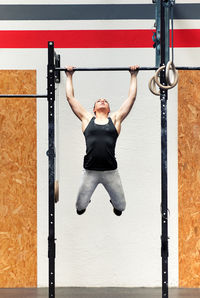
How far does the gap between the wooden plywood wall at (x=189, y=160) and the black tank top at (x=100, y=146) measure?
1291 mm

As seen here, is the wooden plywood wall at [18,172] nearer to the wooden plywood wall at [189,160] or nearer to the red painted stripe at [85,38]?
the red painted stripe at [85,38]

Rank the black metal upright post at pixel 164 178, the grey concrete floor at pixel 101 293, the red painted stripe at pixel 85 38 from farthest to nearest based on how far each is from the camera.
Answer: the red painted stripe at pixel 85 38 < the grey concrete floor at pixel 101 293 < the black metal upright post at pixel 164 178

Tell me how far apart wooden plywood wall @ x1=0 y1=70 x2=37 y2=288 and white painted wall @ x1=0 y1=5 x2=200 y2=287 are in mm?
92

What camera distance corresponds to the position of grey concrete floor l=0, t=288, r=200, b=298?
446 cm

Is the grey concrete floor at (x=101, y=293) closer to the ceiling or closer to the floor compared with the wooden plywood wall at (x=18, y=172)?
closer to the floor

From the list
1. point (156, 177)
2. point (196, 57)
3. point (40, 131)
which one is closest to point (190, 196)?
point (156, 177)

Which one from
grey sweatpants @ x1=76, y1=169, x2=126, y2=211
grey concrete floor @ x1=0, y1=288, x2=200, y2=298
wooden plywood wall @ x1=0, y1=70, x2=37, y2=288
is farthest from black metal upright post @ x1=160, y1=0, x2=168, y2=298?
wooden plywood wall @ x1=0, y1=70, x2=37, y2=288

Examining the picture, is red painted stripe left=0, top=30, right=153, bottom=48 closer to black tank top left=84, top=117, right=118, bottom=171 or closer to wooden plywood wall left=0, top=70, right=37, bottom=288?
wooden plywood wall left=0, top=70, right=37, bottom=288

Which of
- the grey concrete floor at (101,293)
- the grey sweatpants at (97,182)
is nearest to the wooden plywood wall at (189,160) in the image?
the grey concrete floor at (101,293)

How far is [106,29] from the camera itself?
462 centimetres

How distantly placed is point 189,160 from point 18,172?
1.94 meters

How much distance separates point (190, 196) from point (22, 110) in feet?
6.98

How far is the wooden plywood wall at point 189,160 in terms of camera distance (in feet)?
15.1

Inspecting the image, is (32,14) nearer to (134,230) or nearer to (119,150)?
(119,150)
